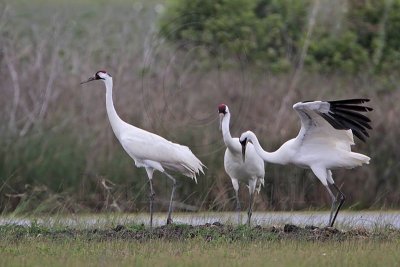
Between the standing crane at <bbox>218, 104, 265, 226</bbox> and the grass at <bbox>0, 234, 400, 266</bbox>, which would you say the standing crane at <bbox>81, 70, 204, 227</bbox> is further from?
the grass at <bbox>0, 234, 400, 266</bbox>

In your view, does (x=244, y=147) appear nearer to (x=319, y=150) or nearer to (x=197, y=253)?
(x=319, y=150)

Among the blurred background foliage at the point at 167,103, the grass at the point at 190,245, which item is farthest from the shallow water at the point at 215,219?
the blurred background foliage at the point at 167,103

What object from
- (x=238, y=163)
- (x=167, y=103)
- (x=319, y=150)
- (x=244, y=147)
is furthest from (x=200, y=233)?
(x=167, y=103)

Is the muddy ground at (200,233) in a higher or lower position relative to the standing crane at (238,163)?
lower

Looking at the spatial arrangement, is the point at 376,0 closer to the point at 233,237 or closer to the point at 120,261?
the point at 233,237

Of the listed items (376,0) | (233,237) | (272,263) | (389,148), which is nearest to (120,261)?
(272,263)

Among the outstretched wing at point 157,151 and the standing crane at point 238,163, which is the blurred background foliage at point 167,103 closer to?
the standing crane at point 238,163

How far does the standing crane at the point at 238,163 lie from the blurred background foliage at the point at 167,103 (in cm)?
36

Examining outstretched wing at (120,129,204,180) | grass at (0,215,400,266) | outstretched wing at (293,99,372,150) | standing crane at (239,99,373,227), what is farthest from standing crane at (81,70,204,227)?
outstretched wing at (293,99,372,150)

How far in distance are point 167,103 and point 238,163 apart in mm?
3141

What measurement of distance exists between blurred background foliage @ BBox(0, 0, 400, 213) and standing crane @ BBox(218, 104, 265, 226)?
36 centimetres

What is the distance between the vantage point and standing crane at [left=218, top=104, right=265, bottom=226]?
1384 centimetres

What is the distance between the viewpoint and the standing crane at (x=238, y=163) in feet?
45.4

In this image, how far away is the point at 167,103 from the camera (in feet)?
55.5
